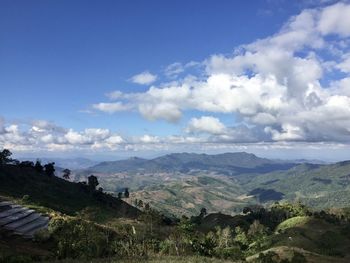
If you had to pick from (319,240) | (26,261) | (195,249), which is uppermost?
(26,261)

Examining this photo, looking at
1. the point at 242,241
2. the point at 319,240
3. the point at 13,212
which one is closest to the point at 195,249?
the point at 13,212

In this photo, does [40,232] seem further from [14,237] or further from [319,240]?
[319,240]

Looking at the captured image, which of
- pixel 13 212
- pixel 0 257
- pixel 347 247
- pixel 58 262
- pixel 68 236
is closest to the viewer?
pixel 58 262

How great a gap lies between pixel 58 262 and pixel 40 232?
146ft

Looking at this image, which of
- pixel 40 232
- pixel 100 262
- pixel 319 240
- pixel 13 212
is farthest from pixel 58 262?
pixel 319 240

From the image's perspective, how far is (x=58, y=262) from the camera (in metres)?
43.3

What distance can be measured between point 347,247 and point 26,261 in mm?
142069

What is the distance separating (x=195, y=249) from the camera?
84812 mm

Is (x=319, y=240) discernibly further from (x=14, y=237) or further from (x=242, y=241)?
(x=14, y=237)

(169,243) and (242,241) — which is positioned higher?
(169,243)

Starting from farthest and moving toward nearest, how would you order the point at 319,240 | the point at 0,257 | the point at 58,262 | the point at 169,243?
1. the point at 319,240
2. the point at 169,243
3. the point at 0,257
4. the point at 58,262

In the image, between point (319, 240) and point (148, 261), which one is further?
point (319, 240)

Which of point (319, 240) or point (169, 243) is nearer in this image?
point (169, 243)

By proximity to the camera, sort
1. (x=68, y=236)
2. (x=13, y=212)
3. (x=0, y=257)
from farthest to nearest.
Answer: (x=13, y=212) → (x=68, y=236) → (x=0, y=257)
